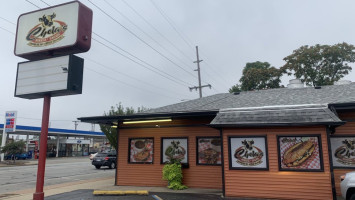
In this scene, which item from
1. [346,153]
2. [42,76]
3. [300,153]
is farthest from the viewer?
[346,153]

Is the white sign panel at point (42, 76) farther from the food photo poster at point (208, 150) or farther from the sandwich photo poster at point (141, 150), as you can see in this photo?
the food photo poster at point (208, 150)

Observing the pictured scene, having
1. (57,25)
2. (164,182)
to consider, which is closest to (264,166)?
(164,182)

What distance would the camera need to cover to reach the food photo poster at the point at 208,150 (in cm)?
1242

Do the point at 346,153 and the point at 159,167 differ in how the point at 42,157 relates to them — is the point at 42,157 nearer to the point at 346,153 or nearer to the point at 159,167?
the point at 159,167

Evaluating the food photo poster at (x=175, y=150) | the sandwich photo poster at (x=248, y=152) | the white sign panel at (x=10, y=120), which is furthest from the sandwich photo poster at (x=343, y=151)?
the white sign panel at (x=10, y=120)

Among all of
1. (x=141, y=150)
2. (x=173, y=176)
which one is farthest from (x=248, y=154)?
(x=141, y=150)

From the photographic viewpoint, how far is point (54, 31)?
9.59 meters

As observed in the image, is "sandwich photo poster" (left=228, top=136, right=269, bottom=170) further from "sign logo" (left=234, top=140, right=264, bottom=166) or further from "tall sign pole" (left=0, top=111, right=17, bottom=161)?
"tall sign pole" (left=0, top=111, right=17, bottom=161)

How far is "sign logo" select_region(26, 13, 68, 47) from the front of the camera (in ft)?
31.2

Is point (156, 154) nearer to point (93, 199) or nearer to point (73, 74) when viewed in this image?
point (93, 199)

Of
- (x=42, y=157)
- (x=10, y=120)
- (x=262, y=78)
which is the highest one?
(x=262, y=78)

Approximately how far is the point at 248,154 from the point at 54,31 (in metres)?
8.47

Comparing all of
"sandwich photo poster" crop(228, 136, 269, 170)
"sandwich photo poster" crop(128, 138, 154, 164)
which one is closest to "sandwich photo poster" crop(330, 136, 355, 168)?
"sandwich photo poster" crop(228, 136, 269, 170)

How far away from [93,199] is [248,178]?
5.82 meters
